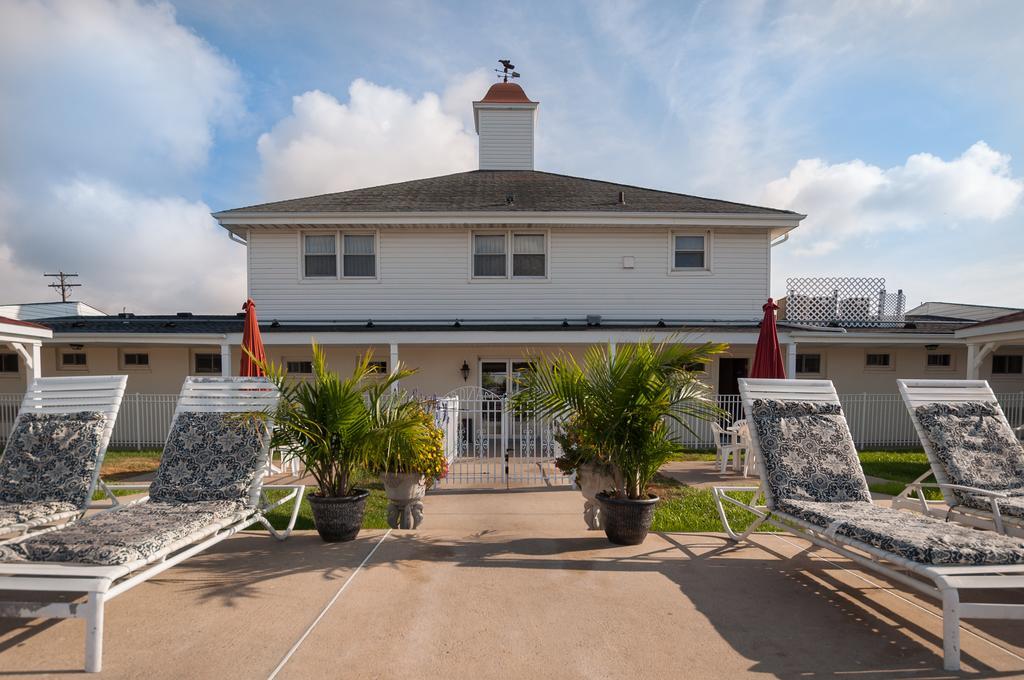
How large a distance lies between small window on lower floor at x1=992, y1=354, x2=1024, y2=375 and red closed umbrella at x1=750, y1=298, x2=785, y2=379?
36.9 feet

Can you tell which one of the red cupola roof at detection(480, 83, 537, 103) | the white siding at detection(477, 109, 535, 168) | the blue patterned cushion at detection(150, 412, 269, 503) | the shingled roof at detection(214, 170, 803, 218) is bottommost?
the blue patterned cushion at detection(150, 412, 269, 503)

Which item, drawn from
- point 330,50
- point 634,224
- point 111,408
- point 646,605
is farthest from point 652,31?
point 111,408

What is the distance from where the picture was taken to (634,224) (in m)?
12.5

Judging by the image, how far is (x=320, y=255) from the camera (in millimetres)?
12695

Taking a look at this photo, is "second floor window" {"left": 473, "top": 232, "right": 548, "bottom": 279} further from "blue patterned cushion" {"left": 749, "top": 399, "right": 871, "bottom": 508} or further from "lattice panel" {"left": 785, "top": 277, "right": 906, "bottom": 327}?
"blue patterned cushion" {"left": 749, "top": 399, "right": 871, "bottom": 508}

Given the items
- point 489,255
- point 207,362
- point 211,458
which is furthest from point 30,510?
point 207,362

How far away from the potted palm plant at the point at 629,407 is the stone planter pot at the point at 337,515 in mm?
2098

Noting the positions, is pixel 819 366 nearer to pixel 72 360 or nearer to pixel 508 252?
pixel 508 252

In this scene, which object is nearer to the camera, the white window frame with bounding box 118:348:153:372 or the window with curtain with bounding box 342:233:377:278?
the window with curtain with bounding box 342:233:377:278

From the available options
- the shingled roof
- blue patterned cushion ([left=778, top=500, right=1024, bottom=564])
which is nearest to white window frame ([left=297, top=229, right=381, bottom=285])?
the shingled roof

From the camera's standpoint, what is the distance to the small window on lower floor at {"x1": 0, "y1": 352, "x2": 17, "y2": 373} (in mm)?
13734

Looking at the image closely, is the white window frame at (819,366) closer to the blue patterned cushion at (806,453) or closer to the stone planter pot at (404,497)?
the blue patterned cushion at (806,453)

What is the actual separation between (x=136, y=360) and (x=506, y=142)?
12752 millimetres

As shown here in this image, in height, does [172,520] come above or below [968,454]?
below
